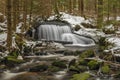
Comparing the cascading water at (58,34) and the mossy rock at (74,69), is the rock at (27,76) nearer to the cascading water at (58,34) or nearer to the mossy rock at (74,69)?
the mossy rock at (74,69)

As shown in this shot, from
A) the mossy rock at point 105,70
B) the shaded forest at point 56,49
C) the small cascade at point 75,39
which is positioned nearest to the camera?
the mossy rock at point 105,70

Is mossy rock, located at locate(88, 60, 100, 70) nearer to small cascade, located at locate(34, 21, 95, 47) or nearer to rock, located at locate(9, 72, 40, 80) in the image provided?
rock, located at locate(9, 72, 40, 80)

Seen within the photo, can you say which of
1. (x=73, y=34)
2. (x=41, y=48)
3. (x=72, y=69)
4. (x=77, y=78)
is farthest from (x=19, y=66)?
(x=73, y=34)

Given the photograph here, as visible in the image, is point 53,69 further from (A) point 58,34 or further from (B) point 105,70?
(A) point 58,34

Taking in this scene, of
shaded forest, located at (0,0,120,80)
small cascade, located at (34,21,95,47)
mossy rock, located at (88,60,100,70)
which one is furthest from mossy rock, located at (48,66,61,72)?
small cascade, located at (34,21,95,47)

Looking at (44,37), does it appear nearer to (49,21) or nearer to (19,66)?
(49,21)

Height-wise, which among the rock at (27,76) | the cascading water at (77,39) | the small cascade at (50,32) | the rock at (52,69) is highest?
the small cascade at (50,32)

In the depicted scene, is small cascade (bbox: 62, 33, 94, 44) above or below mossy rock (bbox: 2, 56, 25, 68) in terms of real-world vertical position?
above

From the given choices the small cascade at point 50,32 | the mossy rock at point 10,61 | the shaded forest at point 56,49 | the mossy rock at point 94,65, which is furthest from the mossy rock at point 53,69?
the small cascade at point 50,32

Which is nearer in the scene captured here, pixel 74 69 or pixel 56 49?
pixel 74 69

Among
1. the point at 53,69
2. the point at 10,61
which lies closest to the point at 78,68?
the point at 53,69

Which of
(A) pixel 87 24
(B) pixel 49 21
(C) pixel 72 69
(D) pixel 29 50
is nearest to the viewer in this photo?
(C) pixel 72 69

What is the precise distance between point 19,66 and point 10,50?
Result: 183 cm

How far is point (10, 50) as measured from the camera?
48.1 ft
